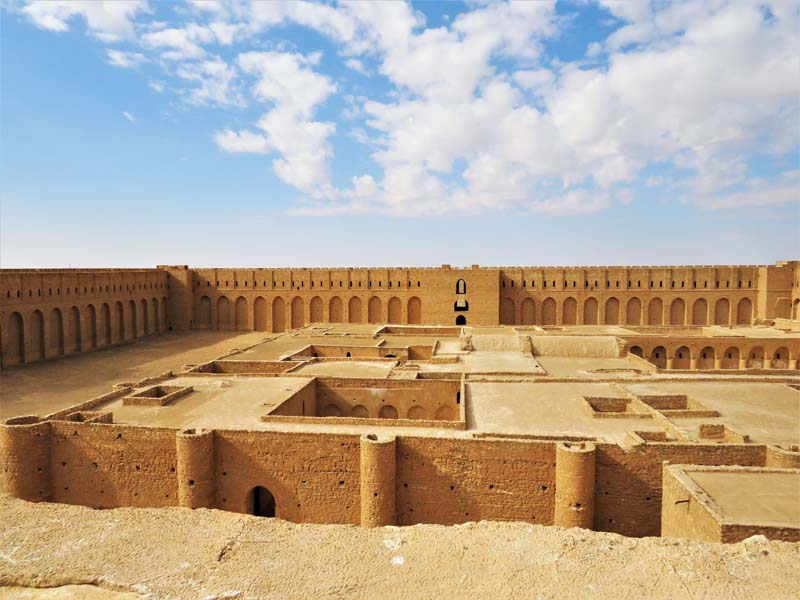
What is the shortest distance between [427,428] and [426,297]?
26787 millimetres

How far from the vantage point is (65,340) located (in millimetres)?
34062

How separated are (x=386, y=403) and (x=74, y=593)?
44.9 feet

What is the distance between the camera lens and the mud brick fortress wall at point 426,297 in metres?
40.8

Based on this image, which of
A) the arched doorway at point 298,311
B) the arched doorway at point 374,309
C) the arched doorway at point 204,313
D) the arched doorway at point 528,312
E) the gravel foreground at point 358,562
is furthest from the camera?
the arched doorway at point 204,313

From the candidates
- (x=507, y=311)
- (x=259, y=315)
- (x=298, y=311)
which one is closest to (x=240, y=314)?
(x=259, y=315)

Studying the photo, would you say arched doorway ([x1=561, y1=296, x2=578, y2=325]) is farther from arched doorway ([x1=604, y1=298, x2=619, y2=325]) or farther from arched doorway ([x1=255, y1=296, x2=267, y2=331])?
arched doorway ([x1=255, y1=296, x2=267, y2=331])

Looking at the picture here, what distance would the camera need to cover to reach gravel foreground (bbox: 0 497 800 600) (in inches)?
232

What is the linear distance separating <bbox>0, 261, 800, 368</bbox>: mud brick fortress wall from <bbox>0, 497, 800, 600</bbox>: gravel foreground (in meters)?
33.8

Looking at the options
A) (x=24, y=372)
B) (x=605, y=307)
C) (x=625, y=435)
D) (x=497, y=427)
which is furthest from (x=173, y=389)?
(x=605, y=307)

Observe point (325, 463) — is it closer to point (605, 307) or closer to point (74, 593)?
point (74, 593)

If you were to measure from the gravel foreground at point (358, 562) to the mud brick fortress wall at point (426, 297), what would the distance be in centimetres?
3376

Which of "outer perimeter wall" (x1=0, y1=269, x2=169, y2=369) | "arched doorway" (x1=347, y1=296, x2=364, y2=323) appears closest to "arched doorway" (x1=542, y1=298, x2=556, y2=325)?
"arched doorway" (x1=347, y1=296, x2=364, y2=323)

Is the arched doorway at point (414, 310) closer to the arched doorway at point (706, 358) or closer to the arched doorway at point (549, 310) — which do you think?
the arched doorway at point (549, 310)

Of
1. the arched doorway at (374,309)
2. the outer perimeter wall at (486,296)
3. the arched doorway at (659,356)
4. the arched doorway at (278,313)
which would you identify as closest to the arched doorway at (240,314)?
the outer perimeter wall at (486,296)
